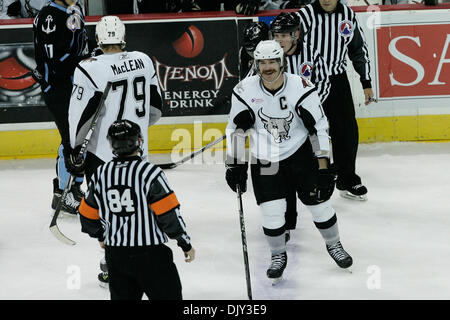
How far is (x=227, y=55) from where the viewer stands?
6887 millimetres


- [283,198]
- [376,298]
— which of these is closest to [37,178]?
[283,198]

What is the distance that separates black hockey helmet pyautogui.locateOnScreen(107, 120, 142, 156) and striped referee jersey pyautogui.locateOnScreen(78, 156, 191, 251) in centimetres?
3

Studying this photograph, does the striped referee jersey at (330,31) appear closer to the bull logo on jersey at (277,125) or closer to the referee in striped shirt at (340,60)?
the referee in striped shirt at (340,60)

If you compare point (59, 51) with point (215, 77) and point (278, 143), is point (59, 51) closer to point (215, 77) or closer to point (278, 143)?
point (278, 143)

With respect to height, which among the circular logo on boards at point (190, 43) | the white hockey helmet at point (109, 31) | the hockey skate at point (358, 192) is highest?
the white hockey helmet at point (109, 31)

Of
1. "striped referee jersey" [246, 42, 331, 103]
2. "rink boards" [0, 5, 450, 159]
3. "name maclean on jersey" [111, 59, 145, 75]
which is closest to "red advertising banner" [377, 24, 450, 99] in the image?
"rink boards" [0, 5, 450, 159]

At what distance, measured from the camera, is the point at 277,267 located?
168 inches

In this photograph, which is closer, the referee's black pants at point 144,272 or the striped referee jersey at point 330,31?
the referee's black pants at point 144,272

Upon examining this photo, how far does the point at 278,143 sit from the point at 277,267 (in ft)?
2.11

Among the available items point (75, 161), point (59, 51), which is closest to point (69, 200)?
point (59, 51)

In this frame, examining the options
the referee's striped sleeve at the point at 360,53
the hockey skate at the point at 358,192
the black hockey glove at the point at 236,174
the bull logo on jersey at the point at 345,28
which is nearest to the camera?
the black hockey glove at the point at 236,174

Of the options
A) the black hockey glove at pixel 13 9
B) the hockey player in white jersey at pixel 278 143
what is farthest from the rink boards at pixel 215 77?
the hockey player in white jersey at pixel 278 143

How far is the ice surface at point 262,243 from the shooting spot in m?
4.20

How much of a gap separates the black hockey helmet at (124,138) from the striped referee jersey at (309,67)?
1.79 m
